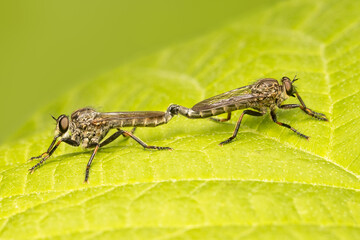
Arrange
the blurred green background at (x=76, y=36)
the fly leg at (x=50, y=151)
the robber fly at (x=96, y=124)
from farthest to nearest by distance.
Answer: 1. the blurred green background at (x=76, y=36)
2. the robber fly at (x=96, y=124)
3. the fly leg at (x=50, y=151)

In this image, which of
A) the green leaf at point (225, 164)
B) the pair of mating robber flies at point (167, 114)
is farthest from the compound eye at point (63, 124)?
the green leaf at point (225, 164)

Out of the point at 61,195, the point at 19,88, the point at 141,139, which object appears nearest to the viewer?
the point at 61,195

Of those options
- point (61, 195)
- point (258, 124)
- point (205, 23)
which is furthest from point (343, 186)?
point (205, 23)

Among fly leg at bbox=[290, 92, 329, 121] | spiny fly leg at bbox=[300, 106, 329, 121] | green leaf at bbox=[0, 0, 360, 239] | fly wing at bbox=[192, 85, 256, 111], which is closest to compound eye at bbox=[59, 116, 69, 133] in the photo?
green leaf at bbox=[0, 0, 360, 239]

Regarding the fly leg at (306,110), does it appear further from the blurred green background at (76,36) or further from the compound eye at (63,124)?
the blurred green background at (76,36)

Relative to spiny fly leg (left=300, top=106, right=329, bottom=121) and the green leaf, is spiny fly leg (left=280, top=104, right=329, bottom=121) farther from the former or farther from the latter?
the green leaf

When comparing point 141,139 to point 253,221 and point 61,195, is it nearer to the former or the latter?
point 61,195
